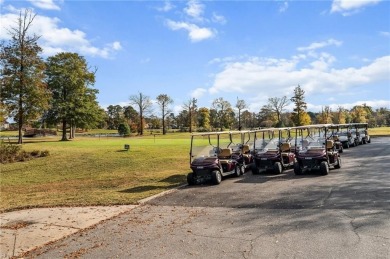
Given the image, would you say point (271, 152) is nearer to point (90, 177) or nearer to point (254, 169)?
point (254, 169)

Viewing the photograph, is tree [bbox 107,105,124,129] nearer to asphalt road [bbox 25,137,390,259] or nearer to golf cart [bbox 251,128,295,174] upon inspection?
golf cart [bbox 251,128,295,174]

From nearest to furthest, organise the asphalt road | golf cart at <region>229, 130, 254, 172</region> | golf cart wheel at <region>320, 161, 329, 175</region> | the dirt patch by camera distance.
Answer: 1. the asphalt road
2. the dirt patch
3. golf cart wheel at <region>320, 161, 329, 175</region>
4. golf cart at <region>229, 130, 254, 172</region>

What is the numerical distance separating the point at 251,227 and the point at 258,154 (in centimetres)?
857

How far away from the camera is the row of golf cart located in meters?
13.9

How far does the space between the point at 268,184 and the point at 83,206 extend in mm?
6353

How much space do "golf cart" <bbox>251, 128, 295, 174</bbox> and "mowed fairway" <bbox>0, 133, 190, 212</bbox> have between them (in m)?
3.50

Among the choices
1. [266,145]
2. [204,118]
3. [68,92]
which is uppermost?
[68,92]

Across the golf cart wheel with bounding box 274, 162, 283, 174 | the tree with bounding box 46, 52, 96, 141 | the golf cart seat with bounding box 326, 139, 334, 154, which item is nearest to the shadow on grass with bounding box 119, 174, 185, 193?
the golf cart wheel with bounding box 274, 162, 283, 174

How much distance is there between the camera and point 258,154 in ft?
52.2

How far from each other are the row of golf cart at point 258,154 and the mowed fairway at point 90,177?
156cm

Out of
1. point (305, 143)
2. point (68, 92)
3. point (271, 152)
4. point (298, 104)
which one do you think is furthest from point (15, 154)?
point (298, 104)

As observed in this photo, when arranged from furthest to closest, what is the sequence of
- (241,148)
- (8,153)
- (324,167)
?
(8,153), (241,148), (324,167)

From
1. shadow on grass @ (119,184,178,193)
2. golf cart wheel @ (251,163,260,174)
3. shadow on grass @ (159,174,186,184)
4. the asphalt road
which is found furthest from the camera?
golf cart wheel @ (251,163,260,174)

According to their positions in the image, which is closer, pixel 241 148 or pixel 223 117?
pixel 241 148
